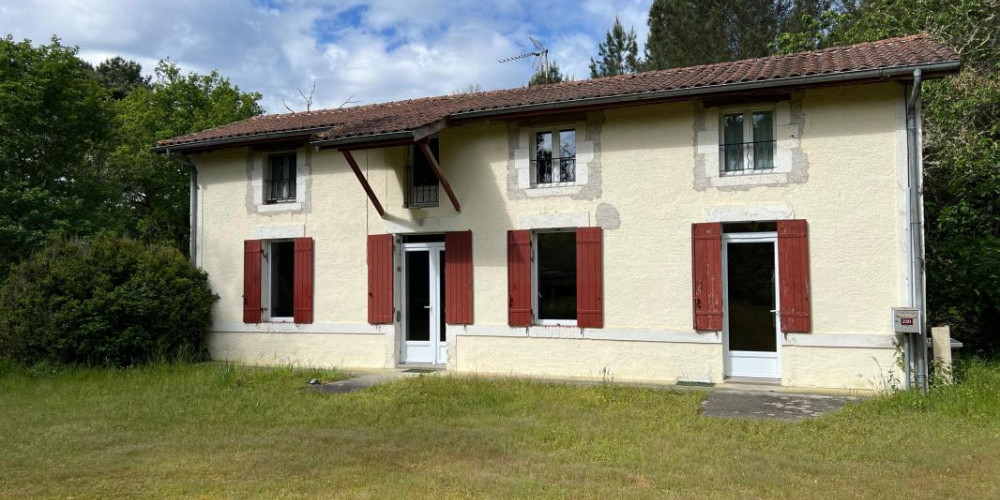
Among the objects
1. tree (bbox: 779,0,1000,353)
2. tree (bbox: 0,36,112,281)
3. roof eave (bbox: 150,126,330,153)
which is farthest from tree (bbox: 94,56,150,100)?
tree (bbox: 779,0,1000,353)

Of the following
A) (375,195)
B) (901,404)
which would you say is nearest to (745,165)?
(901,404)

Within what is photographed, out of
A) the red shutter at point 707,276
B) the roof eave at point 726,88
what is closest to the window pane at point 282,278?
the roof eave at point 726,88

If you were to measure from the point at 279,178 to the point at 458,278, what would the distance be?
3.81 meters

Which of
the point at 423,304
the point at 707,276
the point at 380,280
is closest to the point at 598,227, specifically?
the point at 707,276

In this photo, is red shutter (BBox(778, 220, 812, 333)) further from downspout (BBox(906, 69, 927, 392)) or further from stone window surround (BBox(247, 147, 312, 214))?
stone window surround (BBox(247, 147, 312, 214))

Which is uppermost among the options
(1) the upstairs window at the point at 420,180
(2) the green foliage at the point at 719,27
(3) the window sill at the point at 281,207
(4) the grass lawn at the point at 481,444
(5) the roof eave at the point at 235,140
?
(2) the green foliage at the point at 719,27

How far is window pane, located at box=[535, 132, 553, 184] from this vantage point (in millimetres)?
9477

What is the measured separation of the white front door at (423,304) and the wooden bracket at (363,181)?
27.3 inches

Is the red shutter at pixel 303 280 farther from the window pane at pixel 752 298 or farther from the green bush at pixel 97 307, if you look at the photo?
the window pane at pixel 752 298

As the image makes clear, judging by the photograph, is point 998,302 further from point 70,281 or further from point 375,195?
point 70,281

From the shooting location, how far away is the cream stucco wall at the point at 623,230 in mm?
7840

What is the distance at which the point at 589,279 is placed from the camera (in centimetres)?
908

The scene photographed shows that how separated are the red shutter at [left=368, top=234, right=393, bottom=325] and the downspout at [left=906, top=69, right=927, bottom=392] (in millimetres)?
6861

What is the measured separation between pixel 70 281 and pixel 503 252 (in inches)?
257
